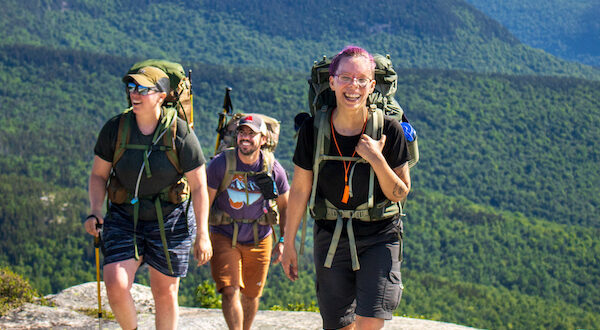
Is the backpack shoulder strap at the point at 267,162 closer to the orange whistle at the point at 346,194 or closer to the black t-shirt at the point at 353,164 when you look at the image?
the black t-shirt at the point at 353,164

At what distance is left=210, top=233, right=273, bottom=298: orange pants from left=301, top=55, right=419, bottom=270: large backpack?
1869 mm

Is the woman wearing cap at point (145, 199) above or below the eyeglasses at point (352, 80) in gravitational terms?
below

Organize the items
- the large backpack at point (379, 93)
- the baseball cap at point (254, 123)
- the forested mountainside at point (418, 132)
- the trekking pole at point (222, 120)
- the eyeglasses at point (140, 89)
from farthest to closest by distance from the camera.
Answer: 1. the forested mountainside at point (418, 132)
2. the trekking pole at point (222, 120)
3. the baseball cap at point (254, 123)
4. the eyeglasses at point (140, 89)
5. the large backpack at point (379, 93)

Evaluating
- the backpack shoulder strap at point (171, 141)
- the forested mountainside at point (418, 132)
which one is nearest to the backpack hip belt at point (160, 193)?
the backpack shoulder strap at point (171, 141)

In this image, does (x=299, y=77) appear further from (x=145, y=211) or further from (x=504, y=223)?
(x=145, y=211)

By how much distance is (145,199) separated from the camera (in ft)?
18.2

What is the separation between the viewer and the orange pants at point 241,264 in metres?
6.69

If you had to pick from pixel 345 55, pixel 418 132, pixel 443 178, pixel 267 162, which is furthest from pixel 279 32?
pixel 345 55

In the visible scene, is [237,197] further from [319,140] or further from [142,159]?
[319,140]

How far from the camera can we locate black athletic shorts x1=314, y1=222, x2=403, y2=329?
4855 millimetres

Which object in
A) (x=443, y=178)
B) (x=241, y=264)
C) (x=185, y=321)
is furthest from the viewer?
(x=443, y=178)

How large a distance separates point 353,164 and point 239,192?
6.88ft

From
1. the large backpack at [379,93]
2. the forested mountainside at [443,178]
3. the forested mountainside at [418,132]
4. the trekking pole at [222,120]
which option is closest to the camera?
the large backpack at [379,93]

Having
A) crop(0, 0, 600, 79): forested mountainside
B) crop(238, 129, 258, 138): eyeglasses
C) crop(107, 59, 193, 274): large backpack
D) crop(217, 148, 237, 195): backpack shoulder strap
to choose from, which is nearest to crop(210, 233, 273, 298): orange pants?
crop(217, 148, 237, 195): backpack shoulder strap
